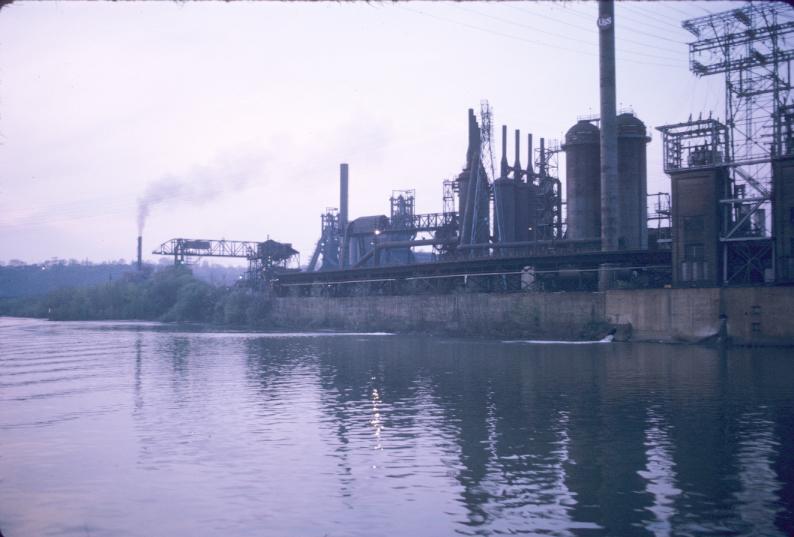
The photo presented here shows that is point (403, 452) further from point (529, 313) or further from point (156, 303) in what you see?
point (156, 303)

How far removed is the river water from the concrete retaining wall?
8748mm

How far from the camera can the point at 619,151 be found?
50094 millimetres

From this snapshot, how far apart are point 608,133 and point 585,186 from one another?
240 inches

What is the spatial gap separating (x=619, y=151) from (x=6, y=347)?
3970 cm

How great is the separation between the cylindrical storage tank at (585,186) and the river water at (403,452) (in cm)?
2509

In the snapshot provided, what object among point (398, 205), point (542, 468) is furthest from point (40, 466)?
point (398, 205)

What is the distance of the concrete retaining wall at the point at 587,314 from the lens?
3438 centimetres

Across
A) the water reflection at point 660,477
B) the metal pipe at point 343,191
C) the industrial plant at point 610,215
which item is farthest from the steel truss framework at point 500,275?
the water reflection at point 660,477

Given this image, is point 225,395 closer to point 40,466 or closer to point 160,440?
point 160,440

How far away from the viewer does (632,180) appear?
50.0m

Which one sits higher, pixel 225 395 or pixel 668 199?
pixel 668 199

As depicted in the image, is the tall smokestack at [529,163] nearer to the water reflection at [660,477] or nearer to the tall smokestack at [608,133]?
the tall smokestack at [608,133]

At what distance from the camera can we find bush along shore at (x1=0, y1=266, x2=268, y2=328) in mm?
71938

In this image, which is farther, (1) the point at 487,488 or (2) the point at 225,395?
(2) the point at 225,395
